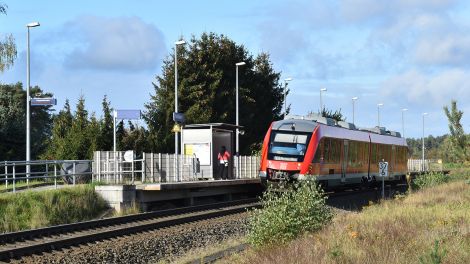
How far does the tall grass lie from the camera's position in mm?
17312

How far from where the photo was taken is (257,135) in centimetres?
5050

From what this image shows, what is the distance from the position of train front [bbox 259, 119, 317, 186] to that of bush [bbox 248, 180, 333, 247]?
10605 mm

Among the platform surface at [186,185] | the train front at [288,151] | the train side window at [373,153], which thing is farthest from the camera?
the train side window at [373,153]

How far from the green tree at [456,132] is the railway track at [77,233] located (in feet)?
137

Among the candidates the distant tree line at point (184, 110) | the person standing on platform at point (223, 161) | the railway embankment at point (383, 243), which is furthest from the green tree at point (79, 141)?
the railway embankment at point (383, 243)

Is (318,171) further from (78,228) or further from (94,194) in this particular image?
(78,228)

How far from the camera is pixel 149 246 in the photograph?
1364 cm

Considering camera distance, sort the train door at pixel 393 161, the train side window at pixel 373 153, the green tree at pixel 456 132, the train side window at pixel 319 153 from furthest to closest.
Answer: the green tree at pixel 456 132 < the train door at pixel 393 161 < the train side window at pixel 373 153 < the train side window at pixel 319 153

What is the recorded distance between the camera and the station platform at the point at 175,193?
20.8m

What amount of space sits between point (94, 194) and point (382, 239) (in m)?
12.9

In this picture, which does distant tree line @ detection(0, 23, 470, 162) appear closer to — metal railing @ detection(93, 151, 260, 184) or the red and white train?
metal railing @ detection(93, 151, 260, 184)

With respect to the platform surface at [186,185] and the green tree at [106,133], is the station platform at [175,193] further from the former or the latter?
the green tree at [106,133]

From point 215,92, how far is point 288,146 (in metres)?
21.0

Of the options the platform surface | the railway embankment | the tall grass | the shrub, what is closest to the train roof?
the platform surface
